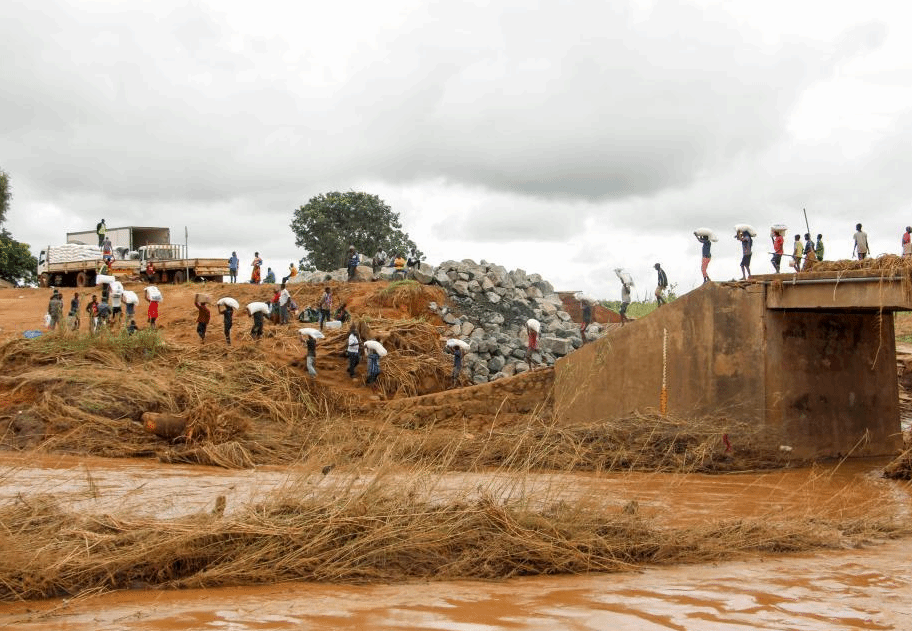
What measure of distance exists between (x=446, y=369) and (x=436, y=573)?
14.2 metres

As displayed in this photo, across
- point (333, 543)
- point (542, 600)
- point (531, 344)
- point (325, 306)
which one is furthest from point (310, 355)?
point (542, 600)

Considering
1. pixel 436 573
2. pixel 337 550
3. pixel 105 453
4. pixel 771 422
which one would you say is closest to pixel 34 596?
pixel 337 550

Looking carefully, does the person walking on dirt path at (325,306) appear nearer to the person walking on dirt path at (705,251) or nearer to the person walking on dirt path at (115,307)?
the person walking on dirt path at (115,307)

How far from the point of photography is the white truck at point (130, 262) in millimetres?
31234

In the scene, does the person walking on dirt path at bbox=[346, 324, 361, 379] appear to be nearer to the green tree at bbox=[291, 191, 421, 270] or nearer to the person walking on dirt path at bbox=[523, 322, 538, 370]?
the person walking on dirt path at bbox=[523, 322, 538, 370]

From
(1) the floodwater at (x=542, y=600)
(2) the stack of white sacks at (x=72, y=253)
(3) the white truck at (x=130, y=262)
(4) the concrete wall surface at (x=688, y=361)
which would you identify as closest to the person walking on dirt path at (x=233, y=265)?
(3) the white truck at (x=130, y=262)

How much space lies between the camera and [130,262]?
31125 mm

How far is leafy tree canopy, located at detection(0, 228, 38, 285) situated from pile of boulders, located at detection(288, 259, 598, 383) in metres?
17.1

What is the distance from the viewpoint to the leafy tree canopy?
1502 inches

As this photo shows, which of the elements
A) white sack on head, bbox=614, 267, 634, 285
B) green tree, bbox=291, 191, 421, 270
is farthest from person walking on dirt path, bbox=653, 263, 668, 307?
green tree, bbox=291, 191, 421, 270

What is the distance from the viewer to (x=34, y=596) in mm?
6297

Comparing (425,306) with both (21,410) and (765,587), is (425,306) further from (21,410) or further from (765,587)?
(765,587)

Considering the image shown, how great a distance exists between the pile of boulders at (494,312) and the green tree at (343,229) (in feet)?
40.4

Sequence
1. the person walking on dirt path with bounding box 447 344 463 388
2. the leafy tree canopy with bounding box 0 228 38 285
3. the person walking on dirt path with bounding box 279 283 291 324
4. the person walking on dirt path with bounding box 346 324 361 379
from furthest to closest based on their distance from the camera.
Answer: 1. the leafy tree canopy with bounding box 0 228 38 285
2. the person walking on dirt path with bounding box 279 283 291 324
3. the person walking on dirt path with bounding box 447 344 463 388
4. the person walking on dirt path with bounding box 346 324 361 379
